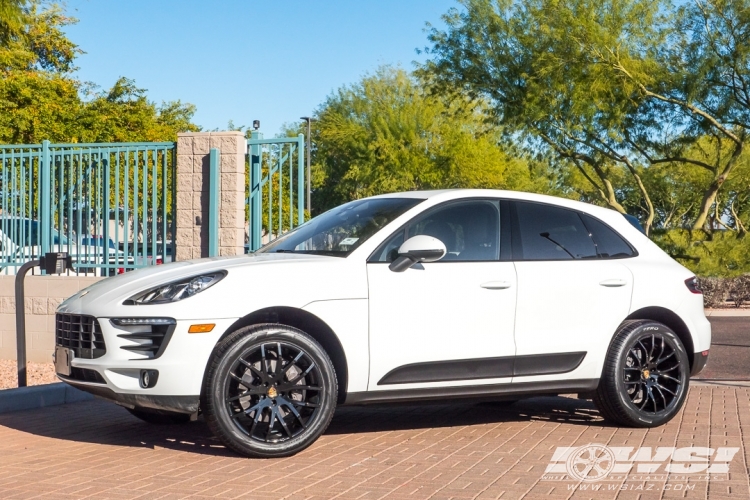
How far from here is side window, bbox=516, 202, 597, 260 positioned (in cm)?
744

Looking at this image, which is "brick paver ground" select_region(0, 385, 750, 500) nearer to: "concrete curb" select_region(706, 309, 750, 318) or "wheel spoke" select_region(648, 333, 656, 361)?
"wheel spoke" select_region(648, 333, 656, 361)

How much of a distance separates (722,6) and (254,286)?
2503 centimetres

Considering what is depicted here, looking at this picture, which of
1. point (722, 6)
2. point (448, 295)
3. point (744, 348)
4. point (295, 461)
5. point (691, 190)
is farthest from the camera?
point (691, 190)

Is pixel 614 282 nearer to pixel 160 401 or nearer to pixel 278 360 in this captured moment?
pixel 278 360

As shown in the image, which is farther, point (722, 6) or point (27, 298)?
point (722, 6)

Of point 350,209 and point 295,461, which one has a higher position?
point 350,209

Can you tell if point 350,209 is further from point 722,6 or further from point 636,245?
point 722,6

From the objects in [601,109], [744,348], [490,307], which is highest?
[601,109]

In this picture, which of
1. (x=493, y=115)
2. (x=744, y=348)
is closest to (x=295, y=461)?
(x=744, y=348)

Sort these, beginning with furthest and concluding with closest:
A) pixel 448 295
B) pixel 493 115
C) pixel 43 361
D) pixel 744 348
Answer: pixel 493 115 → pixel 744 348 → pixel 43 361 → pixel 448 295

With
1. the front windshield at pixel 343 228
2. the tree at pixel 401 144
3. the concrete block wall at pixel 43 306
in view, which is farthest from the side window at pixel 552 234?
the tree at pixel 401 144

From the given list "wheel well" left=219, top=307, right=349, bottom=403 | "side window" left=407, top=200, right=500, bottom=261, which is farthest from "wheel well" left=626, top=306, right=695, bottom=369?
"wheel well" left=219, top=307, right=349, bottom=403

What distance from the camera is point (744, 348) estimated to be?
51.6 ft

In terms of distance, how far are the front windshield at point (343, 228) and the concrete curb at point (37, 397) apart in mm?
2618
